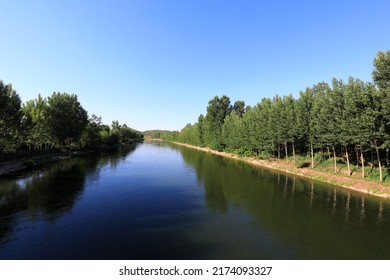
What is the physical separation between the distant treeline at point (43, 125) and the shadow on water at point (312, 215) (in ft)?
139

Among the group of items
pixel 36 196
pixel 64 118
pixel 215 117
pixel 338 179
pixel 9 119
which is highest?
pixel 215 117

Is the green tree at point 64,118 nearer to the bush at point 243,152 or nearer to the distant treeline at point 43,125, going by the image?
the distant treeline at point 43,125

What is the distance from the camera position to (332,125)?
3753 cm

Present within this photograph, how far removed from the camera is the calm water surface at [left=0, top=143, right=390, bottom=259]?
1484 cm

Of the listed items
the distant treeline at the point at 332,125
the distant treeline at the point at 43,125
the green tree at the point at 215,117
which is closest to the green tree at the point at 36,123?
the distant treeline at the point at 43,125

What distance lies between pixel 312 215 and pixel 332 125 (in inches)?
829

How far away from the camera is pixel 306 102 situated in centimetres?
4916

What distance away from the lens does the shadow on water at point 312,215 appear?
1564 cm

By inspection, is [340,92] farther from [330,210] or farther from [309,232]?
[309,232]

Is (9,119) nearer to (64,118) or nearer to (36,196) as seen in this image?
(36,196)

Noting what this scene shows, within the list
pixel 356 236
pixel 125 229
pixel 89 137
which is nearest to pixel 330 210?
pixel 356 236

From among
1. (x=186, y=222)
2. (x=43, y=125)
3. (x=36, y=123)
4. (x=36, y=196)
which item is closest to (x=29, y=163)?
(x=36, y=123)

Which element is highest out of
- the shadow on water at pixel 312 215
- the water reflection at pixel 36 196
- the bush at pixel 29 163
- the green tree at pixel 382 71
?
the green tree at pixel 382 71
